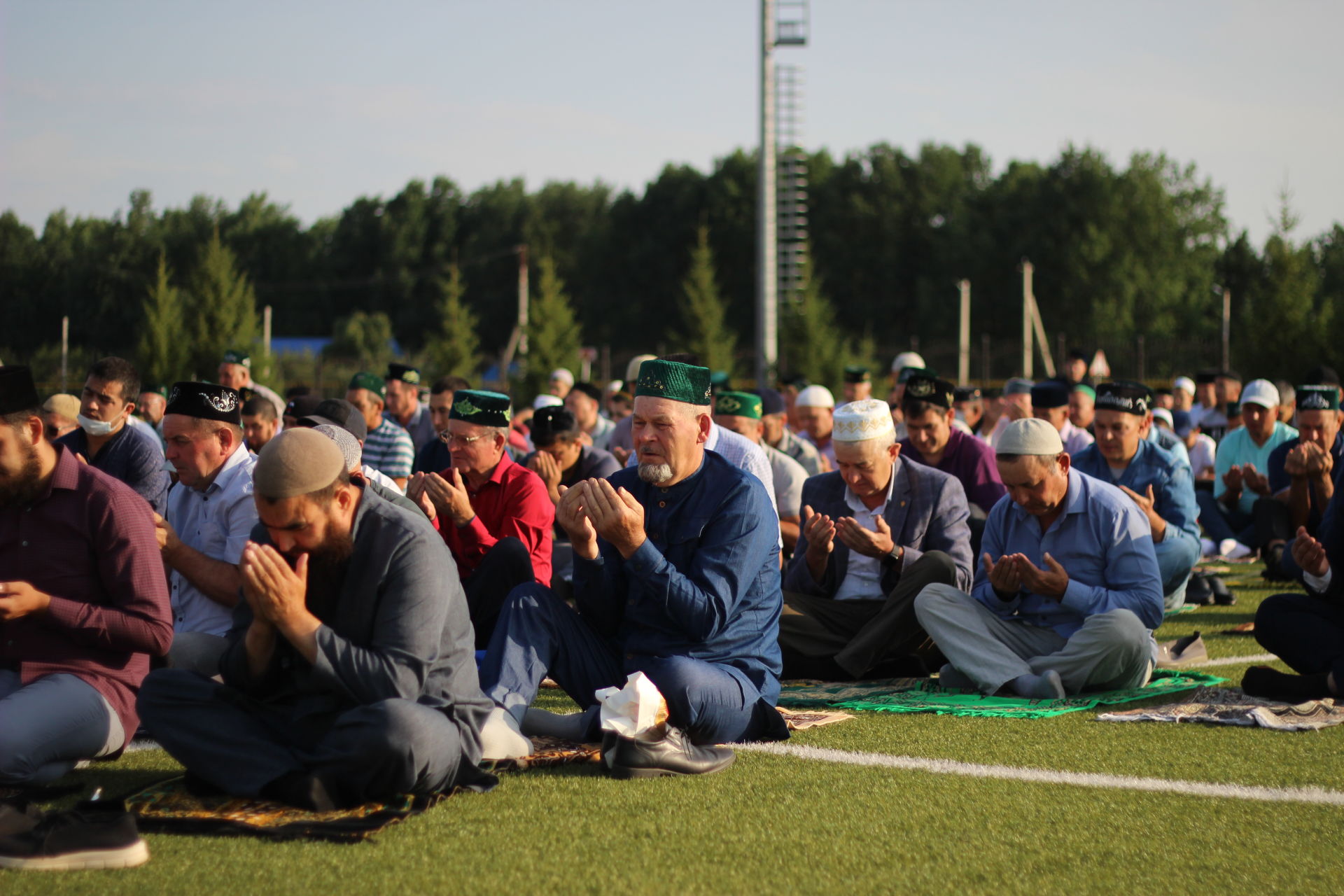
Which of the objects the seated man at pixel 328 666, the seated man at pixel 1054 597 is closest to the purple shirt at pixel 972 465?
the seated man at pixel 1054 597

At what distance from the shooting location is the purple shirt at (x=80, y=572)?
445 centimetres

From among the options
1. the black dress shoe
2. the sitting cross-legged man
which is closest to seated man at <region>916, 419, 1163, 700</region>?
the sitting cross-legged man

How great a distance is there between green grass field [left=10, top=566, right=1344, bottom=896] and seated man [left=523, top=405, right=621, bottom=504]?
13.1 ft

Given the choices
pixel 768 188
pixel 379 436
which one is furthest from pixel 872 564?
pixel 768 188

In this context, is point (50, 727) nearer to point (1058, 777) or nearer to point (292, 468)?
point (292, 468)

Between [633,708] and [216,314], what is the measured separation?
3343 centimetres

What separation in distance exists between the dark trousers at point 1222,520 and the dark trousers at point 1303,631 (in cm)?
585

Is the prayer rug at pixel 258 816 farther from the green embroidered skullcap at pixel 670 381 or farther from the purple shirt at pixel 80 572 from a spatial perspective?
the green embroidered skullcap at pixel 670 381

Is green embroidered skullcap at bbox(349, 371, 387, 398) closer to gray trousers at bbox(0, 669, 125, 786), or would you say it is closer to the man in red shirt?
the man in red shirt

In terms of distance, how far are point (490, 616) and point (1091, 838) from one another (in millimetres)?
3471

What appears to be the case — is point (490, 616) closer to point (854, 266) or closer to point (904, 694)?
point (904, 694)

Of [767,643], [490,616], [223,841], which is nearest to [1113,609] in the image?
[767,643]

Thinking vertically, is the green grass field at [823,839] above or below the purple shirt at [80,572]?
below

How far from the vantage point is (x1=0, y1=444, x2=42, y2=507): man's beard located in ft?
14.5
